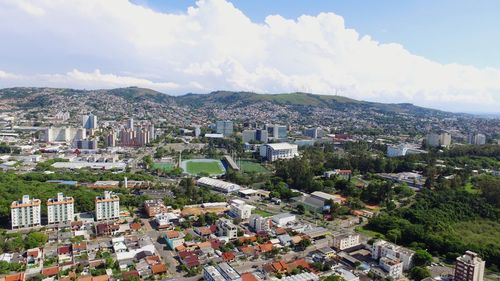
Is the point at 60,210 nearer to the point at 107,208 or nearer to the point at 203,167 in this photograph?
the point at 107,208

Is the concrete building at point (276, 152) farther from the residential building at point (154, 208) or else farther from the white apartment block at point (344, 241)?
the white apartment block at point (344, 241)

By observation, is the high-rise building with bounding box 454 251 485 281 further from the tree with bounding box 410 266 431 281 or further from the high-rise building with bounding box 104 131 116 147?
the high-rise building with bounding box 104 131 116 147

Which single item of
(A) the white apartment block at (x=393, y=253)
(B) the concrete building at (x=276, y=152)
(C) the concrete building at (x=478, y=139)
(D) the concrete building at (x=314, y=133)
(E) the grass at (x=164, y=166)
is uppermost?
(C) the concrete building at (x=478, y=139)

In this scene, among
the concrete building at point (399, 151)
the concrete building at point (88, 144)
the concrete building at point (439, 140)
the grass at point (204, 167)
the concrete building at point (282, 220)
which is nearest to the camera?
the concrete building at point (282, 220)

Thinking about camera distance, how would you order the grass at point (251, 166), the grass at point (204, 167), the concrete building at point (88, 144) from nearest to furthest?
the grass at point (204, 167)
the grass at point (251, 166)
the concrete building at point (88, 144)

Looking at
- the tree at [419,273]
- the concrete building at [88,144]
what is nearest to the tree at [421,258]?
the tree at [419,273]

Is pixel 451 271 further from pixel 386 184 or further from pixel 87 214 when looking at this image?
pixel 87 214

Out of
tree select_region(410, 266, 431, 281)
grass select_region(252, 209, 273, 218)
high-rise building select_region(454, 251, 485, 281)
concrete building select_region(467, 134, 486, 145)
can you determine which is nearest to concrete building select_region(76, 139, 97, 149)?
grass select_region(252, 209, 273, 218)
